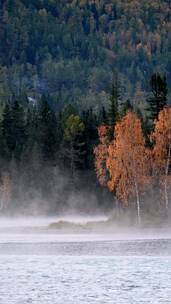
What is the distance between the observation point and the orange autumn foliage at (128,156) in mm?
74562

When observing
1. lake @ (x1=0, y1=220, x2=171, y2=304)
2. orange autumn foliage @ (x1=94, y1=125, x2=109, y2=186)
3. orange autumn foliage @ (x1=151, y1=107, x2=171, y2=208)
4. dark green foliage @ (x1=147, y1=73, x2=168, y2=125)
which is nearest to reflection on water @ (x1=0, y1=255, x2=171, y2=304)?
lake @ (x1=0, y1=220, x2=171, y2=304)

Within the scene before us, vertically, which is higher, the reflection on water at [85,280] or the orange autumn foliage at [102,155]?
the reflection on water at [85,280]

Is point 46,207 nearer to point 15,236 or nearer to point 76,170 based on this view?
point 76,170

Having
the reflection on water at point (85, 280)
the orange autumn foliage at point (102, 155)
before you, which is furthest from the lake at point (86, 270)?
the orange autumn foliage at point (102, 155)

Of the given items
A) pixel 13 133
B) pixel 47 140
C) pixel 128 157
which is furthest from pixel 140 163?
pixel 13 133

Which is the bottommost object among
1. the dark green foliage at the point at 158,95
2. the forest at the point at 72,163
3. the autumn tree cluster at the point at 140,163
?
the forest at the point at 72,163

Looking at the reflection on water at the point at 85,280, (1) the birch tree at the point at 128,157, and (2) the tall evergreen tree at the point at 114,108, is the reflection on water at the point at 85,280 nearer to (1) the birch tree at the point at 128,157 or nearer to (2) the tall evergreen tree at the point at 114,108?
(1) the birch tree at the point at 128,157

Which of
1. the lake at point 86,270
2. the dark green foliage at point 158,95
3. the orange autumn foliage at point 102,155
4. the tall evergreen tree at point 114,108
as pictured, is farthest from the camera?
the tall evergreen tree at point 114,108

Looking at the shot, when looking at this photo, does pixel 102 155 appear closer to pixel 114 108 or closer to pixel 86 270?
pixel 114 108

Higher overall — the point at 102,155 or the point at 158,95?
the point at 158,95

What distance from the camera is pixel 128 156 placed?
246 feet

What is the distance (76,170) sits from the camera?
11394 centimetres

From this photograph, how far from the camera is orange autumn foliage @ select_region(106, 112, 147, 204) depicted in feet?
245

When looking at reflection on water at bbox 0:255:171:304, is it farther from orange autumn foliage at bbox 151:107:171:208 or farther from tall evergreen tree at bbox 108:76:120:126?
tall evergreen tree at bbox 108:76:120:126
